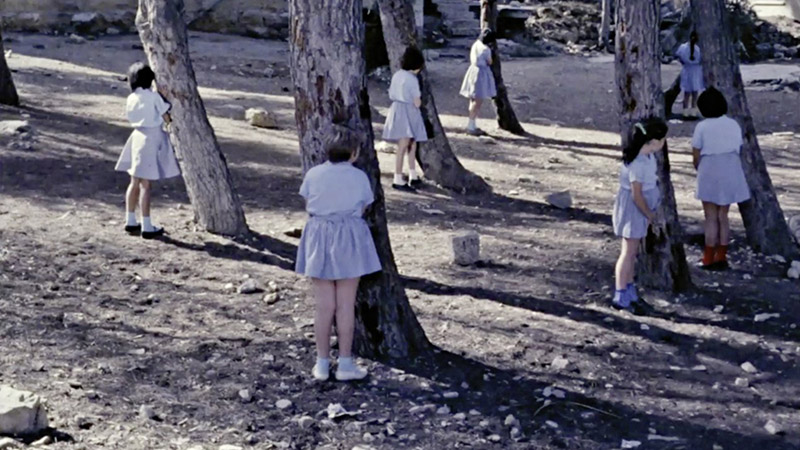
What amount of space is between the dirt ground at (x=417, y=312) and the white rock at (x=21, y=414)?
0.53 feet

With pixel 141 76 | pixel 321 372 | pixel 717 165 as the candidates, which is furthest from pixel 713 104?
pixel 141 76

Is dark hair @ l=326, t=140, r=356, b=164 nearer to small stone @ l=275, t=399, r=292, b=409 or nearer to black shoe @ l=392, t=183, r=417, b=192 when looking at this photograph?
small stone @ l=275, t=399, r=292, b=409

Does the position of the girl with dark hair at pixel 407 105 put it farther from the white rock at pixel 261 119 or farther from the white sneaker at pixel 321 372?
the white sneaker at pixel 321 372

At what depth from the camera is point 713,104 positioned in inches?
379

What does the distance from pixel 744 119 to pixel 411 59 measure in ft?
11.7

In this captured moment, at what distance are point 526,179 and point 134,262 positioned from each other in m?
5.96

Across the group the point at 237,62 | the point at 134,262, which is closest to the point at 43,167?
the point at 134,262

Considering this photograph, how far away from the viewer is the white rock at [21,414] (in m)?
5.81

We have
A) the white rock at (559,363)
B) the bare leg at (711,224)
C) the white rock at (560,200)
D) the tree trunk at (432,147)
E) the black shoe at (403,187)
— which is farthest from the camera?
the black shoe at (403,187)

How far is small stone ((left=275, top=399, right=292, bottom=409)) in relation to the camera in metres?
6.56

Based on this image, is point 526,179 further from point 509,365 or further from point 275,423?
point 275,423

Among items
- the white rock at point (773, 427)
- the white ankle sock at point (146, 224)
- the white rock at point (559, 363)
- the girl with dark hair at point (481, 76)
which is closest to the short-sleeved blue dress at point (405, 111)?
the white ankle sock at point (146, 224)

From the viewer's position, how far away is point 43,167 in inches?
467

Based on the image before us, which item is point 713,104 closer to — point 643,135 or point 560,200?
point 643,135
